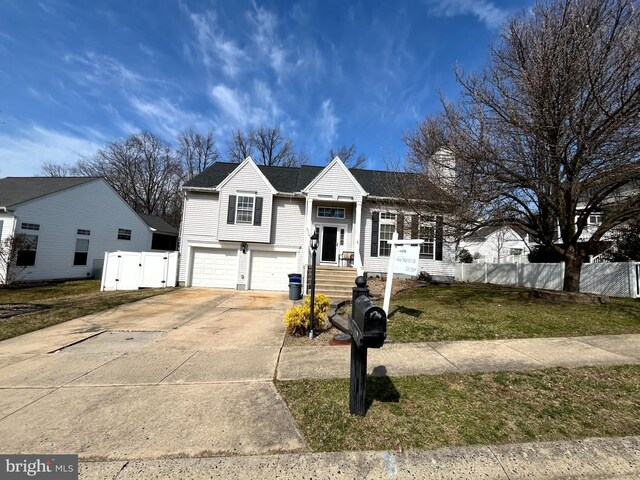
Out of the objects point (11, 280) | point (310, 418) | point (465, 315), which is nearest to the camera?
point (310, 418)

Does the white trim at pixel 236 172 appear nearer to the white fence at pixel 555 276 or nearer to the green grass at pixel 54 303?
the green grass at pixel 54 303

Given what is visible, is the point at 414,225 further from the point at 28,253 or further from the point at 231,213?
the point at 28,253

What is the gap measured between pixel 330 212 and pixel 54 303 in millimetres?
11985

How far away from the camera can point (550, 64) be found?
308 inches

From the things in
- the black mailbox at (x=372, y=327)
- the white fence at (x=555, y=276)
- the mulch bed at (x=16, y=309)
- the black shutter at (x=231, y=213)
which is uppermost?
the black shutter at (x=231, y=213)

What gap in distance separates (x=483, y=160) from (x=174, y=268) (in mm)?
13980

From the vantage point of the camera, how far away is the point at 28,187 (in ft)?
64.8

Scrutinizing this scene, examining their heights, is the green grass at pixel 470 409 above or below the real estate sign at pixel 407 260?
below

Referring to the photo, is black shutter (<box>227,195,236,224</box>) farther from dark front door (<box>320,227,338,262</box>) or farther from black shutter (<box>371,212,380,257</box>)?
black shutter (<box>371,212,380,257</box>)

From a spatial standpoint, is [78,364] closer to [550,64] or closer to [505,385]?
[505,385]

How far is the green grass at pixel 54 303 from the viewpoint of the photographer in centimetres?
738

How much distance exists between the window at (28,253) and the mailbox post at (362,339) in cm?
2134

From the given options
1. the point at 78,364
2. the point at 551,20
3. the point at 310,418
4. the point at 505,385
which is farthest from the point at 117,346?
the point at 551,20

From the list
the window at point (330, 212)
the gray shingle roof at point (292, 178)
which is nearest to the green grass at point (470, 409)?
the gray shingle roof at point (292, 178)
